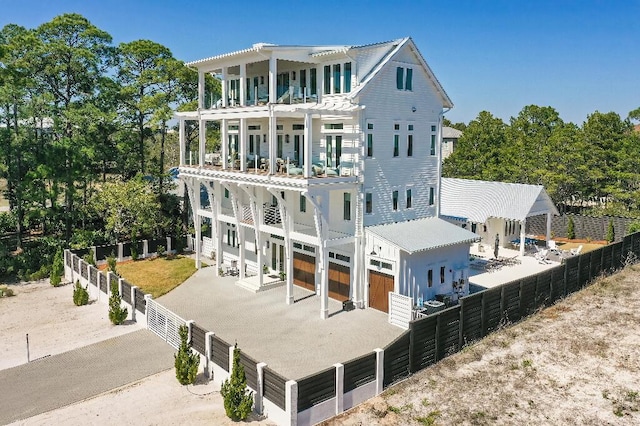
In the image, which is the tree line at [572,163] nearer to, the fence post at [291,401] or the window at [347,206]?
the window at [347,206]

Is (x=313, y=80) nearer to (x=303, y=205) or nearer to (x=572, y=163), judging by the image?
(x=303, y=205)

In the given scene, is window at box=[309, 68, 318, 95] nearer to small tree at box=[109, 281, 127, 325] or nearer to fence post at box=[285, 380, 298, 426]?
small tree at box=[109, 281, 127, 325]

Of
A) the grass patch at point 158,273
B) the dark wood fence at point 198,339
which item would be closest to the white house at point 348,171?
the grass patch at point 158,273

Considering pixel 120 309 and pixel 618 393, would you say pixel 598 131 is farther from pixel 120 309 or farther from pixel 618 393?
pixel 120 309

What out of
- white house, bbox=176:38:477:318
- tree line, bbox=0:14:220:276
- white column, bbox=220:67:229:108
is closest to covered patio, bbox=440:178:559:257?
white house, bbox=176:38:477:318

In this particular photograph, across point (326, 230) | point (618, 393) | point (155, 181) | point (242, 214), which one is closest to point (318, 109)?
point (326, 230)

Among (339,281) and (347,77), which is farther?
(339,281)

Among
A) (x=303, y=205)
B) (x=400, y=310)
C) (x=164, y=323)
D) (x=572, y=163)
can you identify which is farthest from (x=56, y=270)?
(x=572, y=163)
